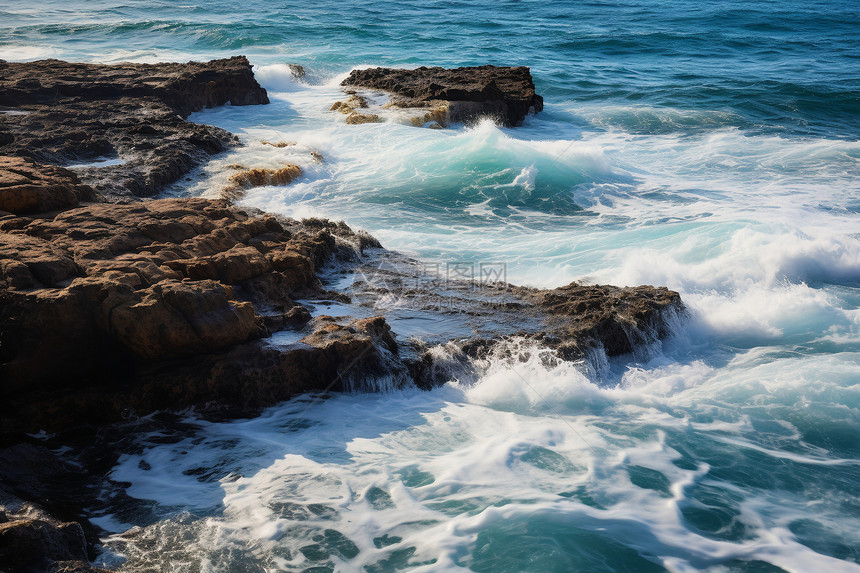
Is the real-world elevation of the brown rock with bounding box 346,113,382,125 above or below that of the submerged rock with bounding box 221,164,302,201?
above

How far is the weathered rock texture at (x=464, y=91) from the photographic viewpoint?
14016 mm

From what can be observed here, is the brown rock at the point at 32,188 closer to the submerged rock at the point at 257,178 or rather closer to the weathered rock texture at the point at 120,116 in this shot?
the weathered rock texture at the point at 120,116

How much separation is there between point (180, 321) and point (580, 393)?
114 inches

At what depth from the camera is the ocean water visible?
352 centimetres

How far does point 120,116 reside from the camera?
11047mm

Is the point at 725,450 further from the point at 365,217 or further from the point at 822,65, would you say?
the point at 822,65

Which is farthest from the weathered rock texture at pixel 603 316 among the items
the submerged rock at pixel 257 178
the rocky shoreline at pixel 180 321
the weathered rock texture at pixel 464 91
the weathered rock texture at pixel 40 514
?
the weathered rock texture at pixel 464 91

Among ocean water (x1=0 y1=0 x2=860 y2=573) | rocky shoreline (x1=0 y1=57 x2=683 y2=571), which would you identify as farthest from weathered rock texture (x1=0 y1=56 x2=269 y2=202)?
rocky shoreline (x1=0 y1=57 x2=683 y2=571)

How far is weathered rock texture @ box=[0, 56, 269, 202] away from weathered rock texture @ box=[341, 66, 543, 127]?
326cm

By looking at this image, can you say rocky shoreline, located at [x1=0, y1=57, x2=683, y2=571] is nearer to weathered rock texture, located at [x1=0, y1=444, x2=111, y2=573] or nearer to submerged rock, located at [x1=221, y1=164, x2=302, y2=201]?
weathered rock texture, located at [x1=0, y1=444, x2=111, y2=573]

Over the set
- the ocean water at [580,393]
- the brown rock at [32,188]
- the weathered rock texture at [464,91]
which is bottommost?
the ocean water at [580,393]

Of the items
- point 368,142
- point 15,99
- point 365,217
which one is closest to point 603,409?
point 365,217

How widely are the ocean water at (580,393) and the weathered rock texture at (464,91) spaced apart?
70 centimetres

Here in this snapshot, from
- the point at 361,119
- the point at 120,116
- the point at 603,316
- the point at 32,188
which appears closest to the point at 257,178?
the point at 120,116
